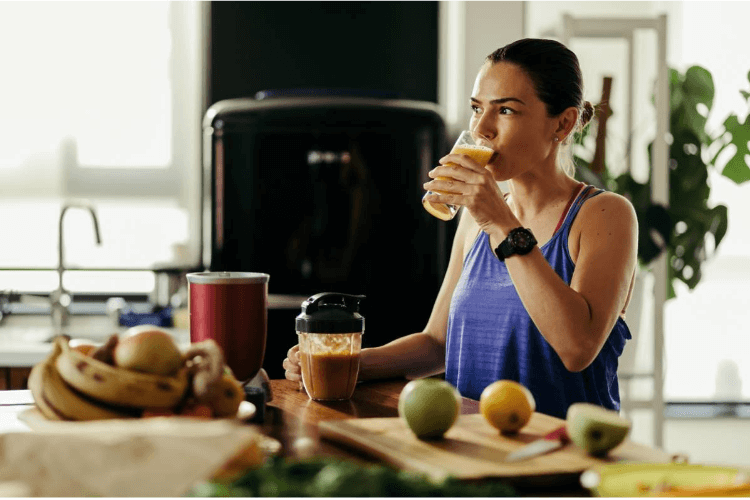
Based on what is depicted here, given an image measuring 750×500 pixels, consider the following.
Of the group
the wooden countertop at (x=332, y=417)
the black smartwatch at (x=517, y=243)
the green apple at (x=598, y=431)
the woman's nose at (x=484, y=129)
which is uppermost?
the woman's nose at (x=484, y=129)

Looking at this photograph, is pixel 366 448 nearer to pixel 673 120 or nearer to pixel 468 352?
pixel 468 352

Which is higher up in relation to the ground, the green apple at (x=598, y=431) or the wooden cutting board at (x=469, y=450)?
the green apple at (x=598, y=431)

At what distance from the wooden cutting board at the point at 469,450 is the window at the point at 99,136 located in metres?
2.74

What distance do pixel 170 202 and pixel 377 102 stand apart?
1.20 m

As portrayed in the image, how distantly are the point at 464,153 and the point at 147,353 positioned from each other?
0.84 m

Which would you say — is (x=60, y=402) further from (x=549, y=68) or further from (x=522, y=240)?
(x=549, y=68)

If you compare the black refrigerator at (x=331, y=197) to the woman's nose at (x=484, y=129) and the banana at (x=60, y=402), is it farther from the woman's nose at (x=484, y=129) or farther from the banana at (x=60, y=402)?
the banana at (x=60, y=402)

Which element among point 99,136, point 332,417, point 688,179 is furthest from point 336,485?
point 99,136

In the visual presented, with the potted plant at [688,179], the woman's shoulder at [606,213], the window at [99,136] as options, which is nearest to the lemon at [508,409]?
the woman's shoulder at [606,213]

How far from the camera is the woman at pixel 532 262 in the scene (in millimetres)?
1724

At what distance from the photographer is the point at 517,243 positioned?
1726 mm

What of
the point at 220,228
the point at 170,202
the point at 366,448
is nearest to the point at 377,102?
the point at 220,228

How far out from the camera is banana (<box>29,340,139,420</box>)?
1132 millimetres

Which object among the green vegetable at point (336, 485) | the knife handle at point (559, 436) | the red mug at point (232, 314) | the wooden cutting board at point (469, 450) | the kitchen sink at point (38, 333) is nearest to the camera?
the green vegetable at point (336, 485)
